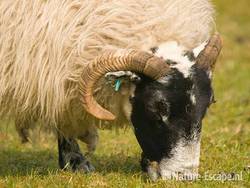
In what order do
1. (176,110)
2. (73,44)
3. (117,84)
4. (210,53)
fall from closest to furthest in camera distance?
(176,110), (117,84), (210,53), (73,44)

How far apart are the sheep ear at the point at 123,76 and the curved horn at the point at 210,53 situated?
2.08 feet

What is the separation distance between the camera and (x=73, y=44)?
7.67m

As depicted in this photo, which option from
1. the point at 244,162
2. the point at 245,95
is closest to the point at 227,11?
the point at 245,95

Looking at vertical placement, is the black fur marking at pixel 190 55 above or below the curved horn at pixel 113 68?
above

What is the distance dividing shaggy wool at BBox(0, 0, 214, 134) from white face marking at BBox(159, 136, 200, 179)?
854 mm

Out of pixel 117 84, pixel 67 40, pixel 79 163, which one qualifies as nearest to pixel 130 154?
pixel 79 163

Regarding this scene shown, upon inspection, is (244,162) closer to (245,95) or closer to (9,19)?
(9,19)

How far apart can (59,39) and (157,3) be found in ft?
3.63

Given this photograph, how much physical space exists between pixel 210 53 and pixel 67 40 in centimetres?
146

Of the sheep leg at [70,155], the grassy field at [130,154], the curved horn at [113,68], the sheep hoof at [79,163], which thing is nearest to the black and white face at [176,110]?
the curved horn at [113,68]

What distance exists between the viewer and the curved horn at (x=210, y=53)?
7.44 meters

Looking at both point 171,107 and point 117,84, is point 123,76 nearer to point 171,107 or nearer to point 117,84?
point 117,84

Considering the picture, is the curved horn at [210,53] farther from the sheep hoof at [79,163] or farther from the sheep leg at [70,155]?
the sheep leg at [70,155]

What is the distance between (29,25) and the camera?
786 centimetres
